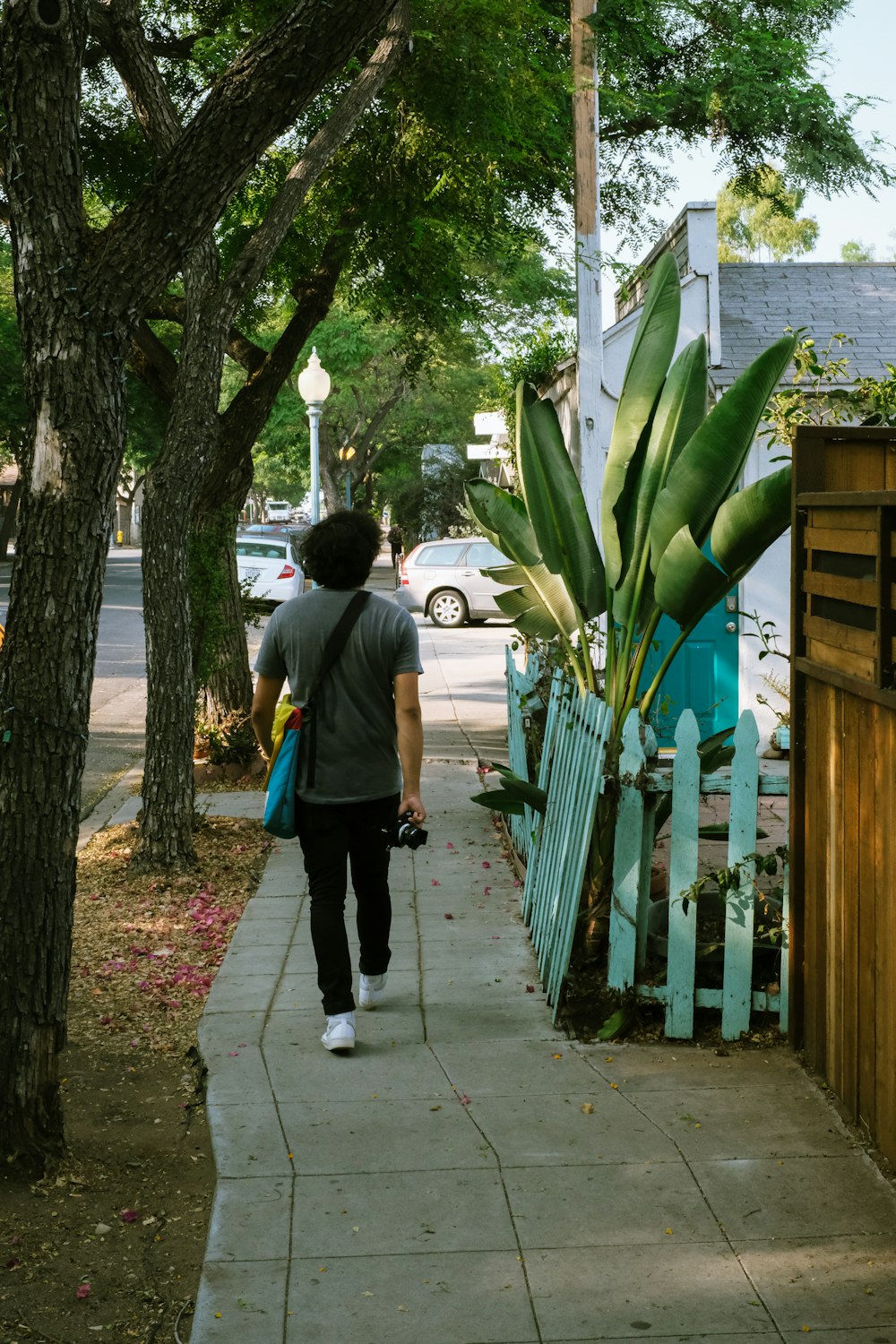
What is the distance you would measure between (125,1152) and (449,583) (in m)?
22.5

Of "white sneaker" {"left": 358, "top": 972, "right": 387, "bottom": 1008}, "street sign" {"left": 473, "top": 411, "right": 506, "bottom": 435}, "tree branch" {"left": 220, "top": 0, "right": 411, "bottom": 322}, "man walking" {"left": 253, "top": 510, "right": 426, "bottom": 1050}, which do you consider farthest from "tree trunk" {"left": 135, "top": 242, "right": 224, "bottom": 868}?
"street sign" {"left": 473, "top": 411, "right": 506, "bottom": 435}

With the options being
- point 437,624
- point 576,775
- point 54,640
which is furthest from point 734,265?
point 437,624

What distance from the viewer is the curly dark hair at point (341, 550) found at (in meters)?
5.06

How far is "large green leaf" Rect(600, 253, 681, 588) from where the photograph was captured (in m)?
5.54

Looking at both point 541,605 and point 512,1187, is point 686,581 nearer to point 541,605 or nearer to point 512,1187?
point 541,605

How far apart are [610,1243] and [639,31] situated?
13.9 metres

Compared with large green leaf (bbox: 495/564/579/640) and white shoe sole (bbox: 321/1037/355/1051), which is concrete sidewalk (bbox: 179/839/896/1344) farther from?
large green leaf (bbox: 495/564/579/640)

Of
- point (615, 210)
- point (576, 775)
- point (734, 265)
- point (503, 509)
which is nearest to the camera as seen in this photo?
point (576, 775)

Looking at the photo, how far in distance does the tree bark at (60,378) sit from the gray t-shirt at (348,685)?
1163 mm

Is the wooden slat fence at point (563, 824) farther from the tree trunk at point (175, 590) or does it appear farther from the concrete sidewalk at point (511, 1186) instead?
the tree trunk at point (175, 590)

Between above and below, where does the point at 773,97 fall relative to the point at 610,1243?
above

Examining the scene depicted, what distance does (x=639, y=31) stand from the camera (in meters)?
14.6

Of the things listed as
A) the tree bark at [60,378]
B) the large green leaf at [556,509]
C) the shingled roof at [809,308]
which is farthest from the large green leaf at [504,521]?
the shingled roof at [809,308]

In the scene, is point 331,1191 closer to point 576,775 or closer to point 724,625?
point 576,775
